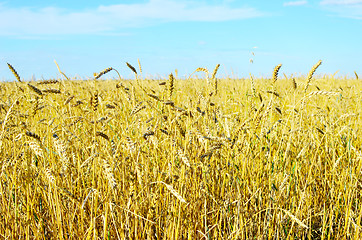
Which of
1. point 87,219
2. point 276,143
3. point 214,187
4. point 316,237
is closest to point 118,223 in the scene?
point 87,219


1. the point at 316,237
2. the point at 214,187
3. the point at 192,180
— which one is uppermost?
the point at 192,180

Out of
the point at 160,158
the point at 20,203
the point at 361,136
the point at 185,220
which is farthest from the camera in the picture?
the point at 361,136

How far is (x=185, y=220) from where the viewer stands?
4.64 ft

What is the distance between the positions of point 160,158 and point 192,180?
0.87m

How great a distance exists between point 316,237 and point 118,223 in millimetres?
1186

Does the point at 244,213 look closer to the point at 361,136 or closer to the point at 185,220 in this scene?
the point at 185,220

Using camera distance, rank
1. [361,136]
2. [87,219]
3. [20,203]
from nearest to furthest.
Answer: [87,219], [20,203], [361,136]

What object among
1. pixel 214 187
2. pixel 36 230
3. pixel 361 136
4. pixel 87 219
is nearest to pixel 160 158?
pixel 214 187

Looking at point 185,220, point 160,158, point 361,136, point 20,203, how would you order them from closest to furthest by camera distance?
point 185,220
point 20,203
point 160,158
point 361,136

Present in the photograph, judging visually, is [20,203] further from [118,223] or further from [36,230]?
[118,223]

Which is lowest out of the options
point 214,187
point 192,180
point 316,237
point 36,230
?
point 316,237

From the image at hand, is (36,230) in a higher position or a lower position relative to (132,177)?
lower

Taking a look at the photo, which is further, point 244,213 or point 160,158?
point 160,158

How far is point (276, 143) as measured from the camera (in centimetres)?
236
